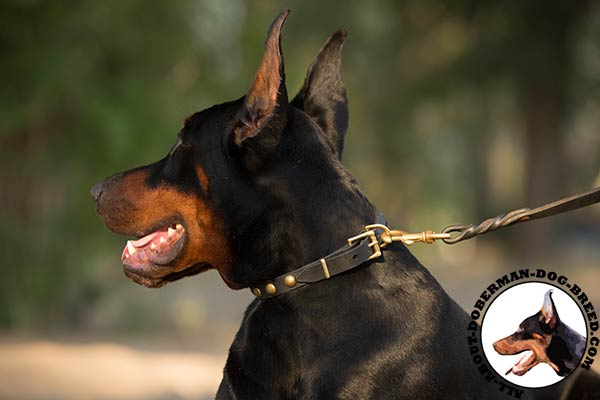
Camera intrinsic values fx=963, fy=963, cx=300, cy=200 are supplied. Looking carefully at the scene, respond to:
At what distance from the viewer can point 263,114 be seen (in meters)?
3.72

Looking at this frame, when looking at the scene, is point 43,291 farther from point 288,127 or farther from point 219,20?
point 288,127

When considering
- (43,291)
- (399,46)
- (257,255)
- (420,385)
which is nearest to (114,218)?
(257,255)

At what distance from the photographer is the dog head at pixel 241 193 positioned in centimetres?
372

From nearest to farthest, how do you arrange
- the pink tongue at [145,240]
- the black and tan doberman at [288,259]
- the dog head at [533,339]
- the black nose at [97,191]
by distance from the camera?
1. the black and tan doberman at [288,259]
2. the dog head at [533,339]
3. the pink tongue at [145,240]
4. the black nose at [97,191]

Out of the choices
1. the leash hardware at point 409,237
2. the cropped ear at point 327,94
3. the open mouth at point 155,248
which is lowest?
the leash hardware at point 409,237

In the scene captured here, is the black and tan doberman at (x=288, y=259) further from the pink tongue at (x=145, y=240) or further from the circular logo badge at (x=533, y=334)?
the circular logo badge at (x=533, y=334)

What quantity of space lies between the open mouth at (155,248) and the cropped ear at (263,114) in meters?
0.42

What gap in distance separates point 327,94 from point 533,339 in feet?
4.65

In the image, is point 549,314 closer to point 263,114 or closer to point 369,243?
point 369,243

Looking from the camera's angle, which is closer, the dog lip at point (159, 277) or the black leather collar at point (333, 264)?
the black leather collar at point (333, 264)

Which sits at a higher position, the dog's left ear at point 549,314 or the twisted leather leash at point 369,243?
the twisted leather leash at point 369,243

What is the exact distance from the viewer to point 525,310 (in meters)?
3.88

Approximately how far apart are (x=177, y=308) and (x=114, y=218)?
9.08 m

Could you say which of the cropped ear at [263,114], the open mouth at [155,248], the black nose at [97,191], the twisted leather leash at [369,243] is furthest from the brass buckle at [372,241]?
the black nose at [97,191]
